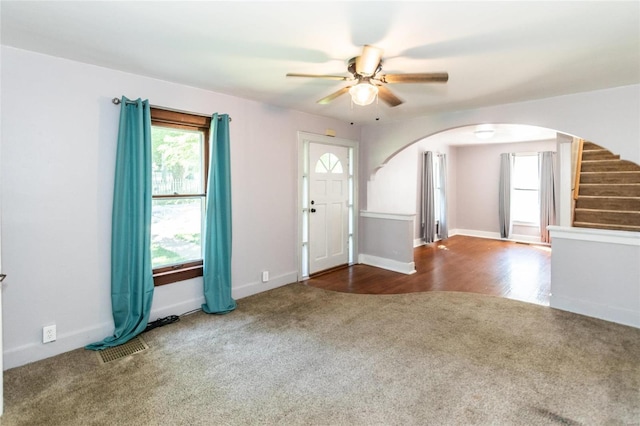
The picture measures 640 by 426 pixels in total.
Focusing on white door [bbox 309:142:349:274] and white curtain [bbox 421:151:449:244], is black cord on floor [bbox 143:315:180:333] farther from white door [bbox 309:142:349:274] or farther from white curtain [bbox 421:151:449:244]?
white curtain [bbox 421:151:449:244]

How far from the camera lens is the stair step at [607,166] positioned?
4289 mm

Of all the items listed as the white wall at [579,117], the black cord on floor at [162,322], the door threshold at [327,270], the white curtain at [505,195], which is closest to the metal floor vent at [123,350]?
the black cord on floor at [162,322]

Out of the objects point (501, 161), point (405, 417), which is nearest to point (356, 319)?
point (405, 417)

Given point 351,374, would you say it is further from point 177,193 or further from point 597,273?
point 597,273

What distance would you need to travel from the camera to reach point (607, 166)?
4434mm

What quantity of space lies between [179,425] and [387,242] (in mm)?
3980

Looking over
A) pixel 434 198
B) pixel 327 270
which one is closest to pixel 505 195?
pixel 434 198

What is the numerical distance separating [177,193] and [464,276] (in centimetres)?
412

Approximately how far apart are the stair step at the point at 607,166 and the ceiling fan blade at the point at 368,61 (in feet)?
13.3

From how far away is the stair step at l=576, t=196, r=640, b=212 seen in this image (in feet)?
13.1

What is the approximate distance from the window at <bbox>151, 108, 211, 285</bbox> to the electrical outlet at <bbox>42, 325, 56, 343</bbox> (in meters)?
0.84

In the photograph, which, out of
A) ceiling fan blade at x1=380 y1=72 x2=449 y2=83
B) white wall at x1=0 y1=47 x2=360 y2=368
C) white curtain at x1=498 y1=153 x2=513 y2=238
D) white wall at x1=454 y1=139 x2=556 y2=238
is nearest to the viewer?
ceiling fan blade at x1=380 y1=72 x2=449 y2=83

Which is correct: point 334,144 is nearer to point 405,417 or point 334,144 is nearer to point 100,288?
point 100,288

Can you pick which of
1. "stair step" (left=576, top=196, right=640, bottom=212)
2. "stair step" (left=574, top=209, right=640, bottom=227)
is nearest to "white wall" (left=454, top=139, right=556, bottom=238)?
"stair step" (left=576, top=196, right=640, bottom=212)
